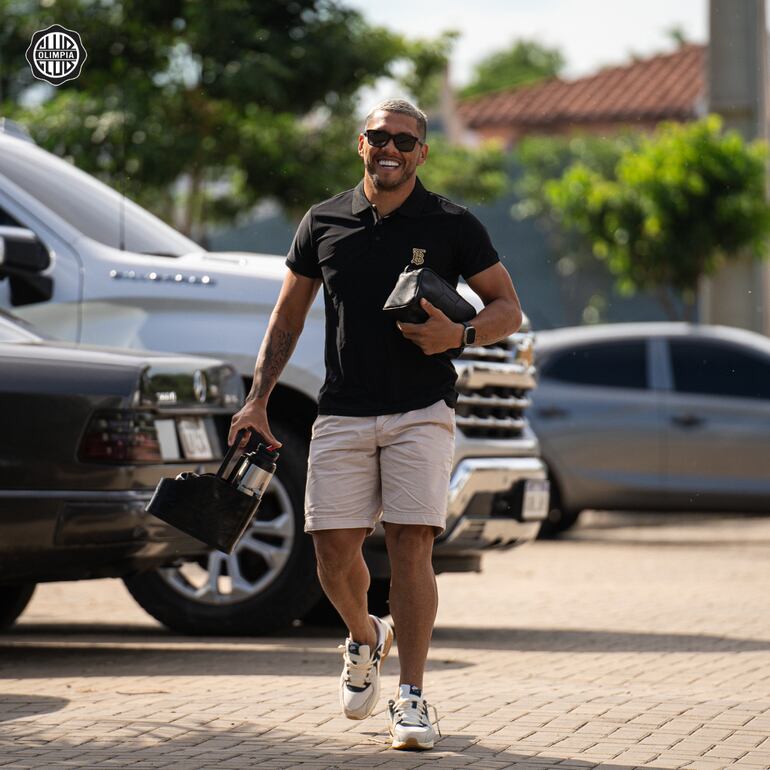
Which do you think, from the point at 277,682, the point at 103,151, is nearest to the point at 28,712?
the point at 277,682

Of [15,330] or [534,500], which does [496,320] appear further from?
[534,500]

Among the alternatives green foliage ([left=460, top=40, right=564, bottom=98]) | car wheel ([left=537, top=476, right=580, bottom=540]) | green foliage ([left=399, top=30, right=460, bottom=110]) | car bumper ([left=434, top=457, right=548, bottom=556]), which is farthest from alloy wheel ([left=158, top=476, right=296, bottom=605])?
green foliage ([left=460, top=40, right=564, bottom=98])

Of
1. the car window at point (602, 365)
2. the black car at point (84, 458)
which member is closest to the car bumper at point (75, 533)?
the black car at point (84, 458)

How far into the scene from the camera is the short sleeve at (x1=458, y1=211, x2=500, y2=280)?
6.00 metres

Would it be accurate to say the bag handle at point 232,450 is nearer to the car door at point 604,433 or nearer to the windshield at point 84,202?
the windshield at point 84,202

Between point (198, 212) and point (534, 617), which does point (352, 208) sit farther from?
point (198, 212)

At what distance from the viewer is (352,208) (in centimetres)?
608

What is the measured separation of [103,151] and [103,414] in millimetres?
6395

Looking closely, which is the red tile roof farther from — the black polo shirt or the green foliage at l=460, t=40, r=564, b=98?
the black polo shirt

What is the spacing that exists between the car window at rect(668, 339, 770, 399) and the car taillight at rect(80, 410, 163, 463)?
8387 millimetres

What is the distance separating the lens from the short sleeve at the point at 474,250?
6.00 meters

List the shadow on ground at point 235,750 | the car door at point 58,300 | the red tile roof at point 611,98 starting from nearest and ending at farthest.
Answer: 1. the shadow on ground at point 235,750
2. the car door at point 58,300
3. the red tile roof at point 611,98

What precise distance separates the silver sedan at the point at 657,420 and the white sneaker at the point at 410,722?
9.48 metres

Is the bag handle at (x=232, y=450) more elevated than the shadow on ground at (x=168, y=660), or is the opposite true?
the bag handle at (x=232, y=450)
